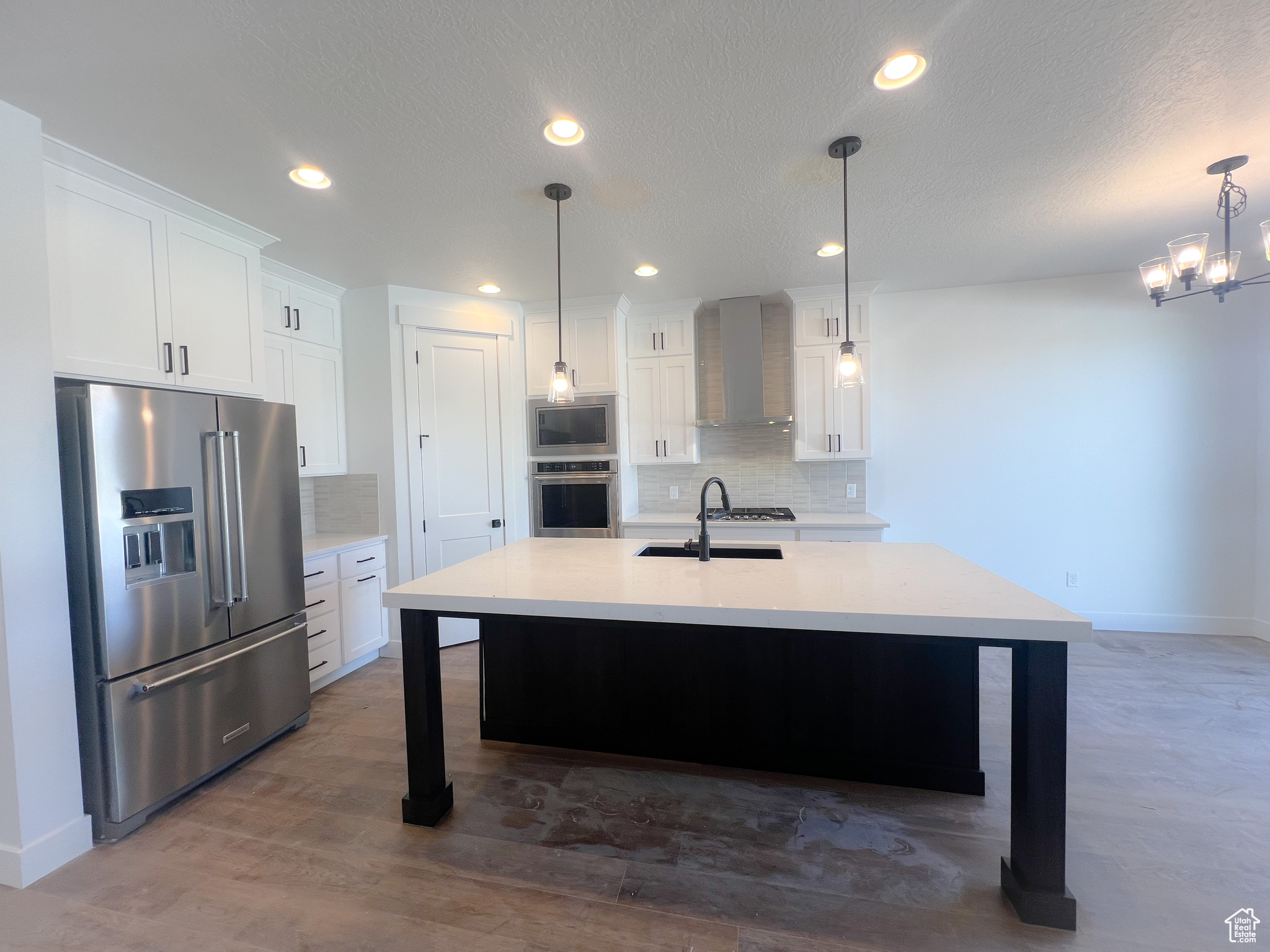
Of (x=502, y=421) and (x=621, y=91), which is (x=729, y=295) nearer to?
(x=502, y=421)

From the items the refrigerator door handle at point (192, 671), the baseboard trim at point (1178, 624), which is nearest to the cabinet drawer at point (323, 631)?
the refrigerator door handle at point (192, 671)

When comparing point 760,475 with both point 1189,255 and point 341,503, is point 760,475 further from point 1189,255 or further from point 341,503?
point 341,503

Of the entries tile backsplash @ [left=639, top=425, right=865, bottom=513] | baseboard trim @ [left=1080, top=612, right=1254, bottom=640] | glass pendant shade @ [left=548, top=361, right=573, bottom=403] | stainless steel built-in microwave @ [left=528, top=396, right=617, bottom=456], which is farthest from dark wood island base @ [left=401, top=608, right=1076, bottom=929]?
baseboard trim @ [left=1080, top=612, right=1254, bottom=640]

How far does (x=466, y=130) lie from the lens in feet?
6.14

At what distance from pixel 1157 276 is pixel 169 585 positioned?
4649mm

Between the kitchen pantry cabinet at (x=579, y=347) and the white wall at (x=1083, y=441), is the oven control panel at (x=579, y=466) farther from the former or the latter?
the white wall at (x=1083, y=441)

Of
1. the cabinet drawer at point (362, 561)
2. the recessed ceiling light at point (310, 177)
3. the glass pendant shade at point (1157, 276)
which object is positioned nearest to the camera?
the recessed ceiling light at point (310, 177)

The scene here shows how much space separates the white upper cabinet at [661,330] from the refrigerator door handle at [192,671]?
3.01m

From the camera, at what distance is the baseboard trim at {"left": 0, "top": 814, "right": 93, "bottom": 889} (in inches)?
65.4

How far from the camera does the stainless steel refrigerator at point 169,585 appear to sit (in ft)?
6.01

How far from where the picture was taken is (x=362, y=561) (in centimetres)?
338

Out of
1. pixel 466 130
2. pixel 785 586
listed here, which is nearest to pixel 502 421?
pixel 466 130

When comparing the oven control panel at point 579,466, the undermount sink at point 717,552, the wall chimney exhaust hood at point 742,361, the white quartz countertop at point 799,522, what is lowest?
the white quartz countertop at point 799,522

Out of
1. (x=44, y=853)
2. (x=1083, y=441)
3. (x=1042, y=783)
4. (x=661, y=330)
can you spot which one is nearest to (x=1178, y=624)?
(x=1083, y=441)
